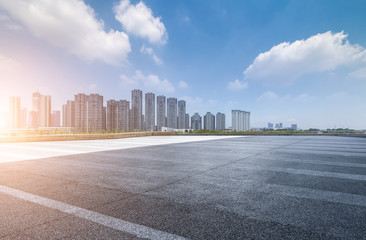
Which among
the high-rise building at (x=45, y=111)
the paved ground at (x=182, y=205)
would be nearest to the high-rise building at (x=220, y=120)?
the high-rise building at (x=45, y=111)

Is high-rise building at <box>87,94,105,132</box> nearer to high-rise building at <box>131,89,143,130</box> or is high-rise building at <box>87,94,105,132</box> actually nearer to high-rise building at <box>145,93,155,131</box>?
high-rise building at <box>131,89,143,130</box>

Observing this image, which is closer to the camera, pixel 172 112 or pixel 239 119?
pixel 239 119

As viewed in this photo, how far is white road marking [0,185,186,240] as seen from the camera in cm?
248

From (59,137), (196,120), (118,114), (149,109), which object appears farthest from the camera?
(196,120)

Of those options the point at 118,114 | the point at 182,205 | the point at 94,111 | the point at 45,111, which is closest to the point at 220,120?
the point at 118,114

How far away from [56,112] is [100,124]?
7649cm

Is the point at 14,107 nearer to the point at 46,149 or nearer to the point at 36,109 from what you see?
the point at 36,109

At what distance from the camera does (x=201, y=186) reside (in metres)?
4.50

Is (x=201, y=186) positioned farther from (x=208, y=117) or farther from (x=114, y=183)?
(x=208, y=117)

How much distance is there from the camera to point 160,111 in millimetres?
109250

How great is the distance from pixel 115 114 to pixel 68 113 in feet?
67.0

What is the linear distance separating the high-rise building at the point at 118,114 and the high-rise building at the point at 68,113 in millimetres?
14636

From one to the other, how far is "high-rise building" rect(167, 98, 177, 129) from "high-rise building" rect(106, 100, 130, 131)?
21.6 metres

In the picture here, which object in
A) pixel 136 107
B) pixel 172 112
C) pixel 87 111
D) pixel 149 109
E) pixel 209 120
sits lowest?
pixel 209 120
